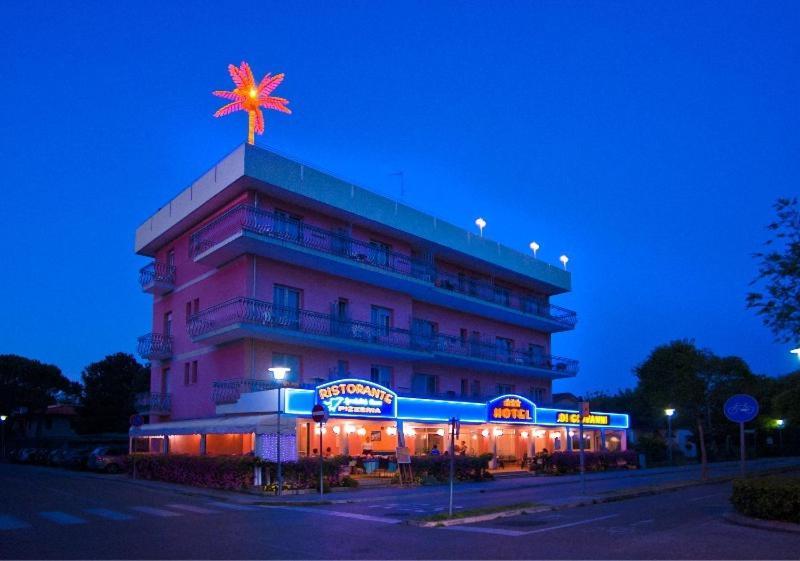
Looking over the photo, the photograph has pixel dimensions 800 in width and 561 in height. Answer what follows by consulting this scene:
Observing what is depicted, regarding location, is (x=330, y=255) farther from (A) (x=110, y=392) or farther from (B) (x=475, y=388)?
(A) (x=110, y=392)

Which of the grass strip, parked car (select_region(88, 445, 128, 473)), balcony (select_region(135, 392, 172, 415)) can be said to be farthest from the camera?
parked car (select_region(88, 445, 128, 473))

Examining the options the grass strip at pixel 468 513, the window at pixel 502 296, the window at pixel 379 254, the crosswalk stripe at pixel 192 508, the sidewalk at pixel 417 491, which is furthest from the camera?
the window at pixel 502 296

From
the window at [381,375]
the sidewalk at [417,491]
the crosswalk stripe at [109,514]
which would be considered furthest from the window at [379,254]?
the crosswalk stripe at [109,514]

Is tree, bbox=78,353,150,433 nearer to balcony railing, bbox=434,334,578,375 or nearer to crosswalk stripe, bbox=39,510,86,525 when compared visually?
balcony railing, bbox=434,334,578,375

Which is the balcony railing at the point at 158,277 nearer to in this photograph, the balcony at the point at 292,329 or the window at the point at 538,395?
the balcony at the point at 292,329

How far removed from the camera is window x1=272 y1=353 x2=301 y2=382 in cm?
3209

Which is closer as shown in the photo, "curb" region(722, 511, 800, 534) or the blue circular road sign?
"curb" region(722, 511, 800, 534)

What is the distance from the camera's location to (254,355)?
3116 centimetres

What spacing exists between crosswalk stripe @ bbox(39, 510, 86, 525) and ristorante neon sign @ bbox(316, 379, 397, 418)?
11.6m

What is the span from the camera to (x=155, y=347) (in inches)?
1457

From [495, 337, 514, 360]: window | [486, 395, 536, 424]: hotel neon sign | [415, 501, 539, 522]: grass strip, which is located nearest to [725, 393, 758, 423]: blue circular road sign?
[415, 501, 539, 522]: grass strip

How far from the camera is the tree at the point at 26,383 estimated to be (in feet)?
217

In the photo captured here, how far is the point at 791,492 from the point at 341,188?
2349cm

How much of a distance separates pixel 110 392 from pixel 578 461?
45.1 m
